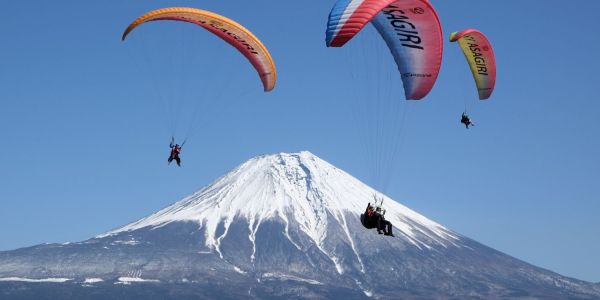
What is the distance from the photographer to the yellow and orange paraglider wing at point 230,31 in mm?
46781

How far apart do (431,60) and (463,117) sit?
10.6 meters

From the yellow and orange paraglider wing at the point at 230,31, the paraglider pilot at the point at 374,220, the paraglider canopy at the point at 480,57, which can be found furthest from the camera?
the paraglider canopy at the point at 480,57

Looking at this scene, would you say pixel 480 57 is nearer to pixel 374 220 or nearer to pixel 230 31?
pixel 230 31

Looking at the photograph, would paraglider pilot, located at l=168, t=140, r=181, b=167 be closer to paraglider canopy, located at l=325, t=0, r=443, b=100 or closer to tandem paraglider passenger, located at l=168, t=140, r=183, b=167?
tandem paraglider passenger, located at l=168, t=140, r=183, b=167

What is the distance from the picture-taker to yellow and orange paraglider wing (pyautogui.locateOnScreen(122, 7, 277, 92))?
46.8 m

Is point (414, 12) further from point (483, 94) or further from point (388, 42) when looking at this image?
point (483, 94)

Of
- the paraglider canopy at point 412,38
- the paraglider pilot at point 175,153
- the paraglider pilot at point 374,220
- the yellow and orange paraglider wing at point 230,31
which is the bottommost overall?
the paraglider pilot at point 374,220

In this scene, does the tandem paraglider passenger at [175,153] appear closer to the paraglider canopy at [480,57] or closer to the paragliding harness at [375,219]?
the paragliding harness at [375,219]

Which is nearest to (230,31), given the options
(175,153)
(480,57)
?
(175,153)

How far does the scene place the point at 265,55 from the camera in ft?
167

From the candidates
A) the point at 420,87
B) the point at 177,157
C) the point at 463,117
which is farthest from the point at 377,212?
the point at 463,117

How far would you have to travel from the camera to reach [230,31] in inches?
1957

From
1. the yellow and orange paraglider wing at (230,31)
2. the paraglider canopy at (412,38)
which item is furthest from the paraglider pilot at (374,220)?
the yellow and orange paraglider wing at (230,31)

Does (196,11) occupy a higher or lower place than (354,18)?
higher
